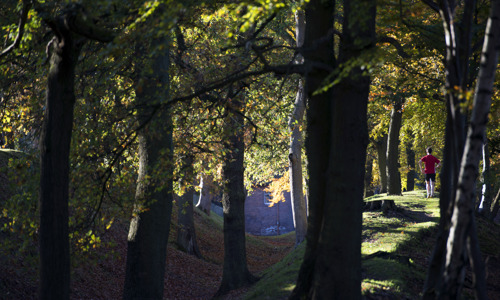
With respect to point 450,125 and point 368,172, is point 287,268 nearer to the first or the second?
point 450,125

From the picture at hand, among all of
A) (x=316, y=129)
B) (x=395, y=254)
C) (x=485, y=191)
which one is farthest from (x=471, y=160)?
(x=485, y=191)

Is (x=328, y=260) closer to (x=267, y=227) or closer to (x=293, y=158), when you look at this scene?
(x=293, y=158)

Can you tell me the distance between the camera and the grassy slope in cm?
930

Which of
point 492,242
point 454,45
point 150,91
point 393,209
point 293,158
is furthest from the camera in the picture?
point 293,158

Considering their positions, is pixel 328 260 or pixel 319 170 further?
pixel 319 170

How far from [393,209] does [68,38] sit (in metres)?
13.6

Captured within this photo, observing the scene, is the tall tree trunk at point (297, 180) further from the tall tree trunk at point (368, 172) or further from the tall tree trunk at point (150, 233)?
the tall tree trunk at point (368, 172)

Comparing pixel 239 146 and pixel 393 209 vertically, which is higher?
pixel 239 146

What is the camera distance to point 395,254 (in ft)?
38.7

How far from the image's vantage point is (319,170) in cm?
792

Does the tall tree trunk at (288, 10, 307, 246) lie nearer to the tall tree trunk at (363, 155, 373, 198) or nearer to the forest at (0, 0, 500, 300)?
the forest at (0, 0, 500, 300)

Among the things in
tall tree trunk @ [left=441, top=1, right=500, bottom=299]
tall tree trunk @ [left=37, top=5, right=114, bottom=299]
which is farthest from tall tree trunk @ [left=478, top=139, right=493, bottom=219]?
tall tree trunk @ [left=37, top=5, right=114, bottom=299]

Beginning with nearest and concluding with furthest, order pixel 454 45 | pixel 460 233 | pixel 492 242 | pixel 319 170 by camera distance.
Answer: pixel 460 233 < pixel 454 45 < pixel 319 170 < pixel 492 242

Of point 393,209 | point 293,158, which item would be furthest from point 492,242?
point 293,158
